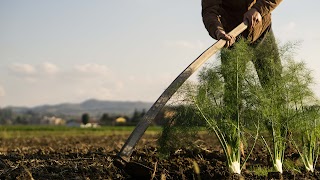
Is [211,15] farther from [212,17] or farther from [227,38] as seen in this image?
[227,38]

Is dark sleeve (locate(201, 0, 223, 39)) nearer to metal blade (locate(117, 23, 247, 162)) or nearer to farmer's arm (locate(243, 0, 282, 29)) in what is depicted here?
farmer's arm (locate(243, 0, 282, 29))

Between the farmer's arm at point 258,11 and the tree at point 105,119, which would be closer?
the farmer's arm at point 258,11

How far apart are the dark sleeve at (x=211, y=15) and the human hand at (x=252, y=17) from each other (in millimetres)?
392

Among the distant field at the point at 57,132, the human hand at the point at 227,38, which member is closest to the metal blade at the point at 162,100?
the human hand at the point at 227,38

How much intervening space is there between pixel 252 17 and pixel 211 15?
66 centimetres

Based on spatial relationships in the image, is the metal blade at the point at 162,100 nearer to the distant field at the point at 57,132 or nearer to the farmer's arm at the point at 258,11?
the farmer's arm at the point at 258,11

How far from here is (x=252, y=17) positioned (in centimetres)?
632

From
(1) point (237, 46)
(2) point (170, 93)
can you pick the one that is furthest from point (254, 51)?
(2) point (170, 93)

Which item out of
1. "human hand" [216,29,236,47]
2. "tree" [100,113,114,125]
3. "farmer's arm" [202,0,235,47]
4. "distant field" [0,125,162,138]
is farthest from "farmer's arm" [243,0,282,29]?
"tree" [100,113,114,125]

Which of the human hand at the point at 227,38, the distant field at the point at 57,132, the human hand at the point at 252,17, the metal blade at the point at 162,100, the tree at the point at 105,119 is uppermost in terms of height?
the tree at the point at 105,119

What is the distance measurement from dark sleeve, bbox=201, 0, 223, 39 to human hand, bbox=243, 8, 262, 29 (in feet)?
1.29

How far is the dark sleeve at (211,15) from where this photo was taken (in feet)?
21.7

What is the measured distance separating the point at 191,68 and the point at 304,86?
58.1 inches

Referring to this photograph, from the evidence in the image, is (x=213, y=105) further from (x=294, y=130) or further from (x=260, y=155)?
(x=260, y=155)
